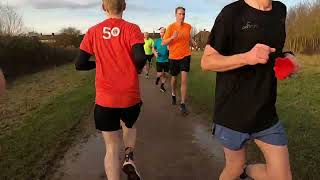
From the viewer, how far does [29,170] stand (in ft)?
20.8

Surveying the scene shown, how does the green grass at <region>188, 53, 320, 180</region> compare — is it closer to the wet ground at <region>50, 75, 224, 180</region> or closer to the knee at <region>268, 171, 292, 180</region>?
the wet ground at <region>50, 75, 224, 180</region>

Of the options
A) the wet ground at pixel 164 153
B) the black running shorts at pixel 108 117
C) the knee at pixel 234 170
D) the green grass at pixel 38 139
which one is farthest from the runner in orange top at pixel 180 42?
the knee at pixel 234 170

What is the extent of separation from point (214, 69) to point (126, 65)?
163cm

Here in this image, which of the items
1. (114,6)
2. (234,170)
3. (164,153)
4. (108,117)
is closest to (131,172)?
(108,117)

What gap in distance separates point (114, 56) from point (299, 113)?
6005 millimetres

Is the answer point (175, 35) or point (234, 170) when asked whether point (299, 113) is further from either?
point (234, 170)

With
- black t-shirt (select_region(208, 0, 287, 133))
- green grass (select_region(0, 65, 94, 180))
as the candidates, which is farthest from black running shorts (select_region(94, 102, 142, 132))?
black t-shirt (select_region(208, 0, 287, 133))

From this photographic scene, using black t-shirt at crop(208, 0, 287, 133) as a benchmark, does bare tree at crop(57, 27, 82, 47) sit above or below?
below

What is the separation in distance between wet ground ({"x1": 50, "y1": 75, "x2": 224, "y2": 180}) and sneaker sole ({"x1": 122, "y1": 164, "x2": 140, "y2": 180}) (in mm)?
304

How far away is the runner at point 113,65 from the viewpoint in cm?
539

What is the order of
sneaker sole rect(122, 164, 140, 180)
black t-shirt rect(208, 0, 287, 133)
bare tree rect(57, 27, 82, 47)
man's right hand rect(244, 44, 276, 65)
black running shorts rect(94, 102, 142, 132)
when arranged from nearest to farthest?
1. man's right hand rect(244, 44, 276, 65)
2. black t-shirt rect(208, 0, 287, 133)
3. black running shorts rect(94, 102, 142, 132)
4. sneaker sole rect(122, 164, 140, 180)
5. bare tree rect(57, 27, 82, 47)

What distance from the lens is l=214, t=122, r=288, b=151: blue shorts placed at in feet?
13.6

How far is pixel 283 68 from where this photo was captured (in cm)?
393

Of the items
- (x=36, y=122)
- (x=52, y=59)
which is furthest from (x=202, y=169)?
(x=52, y=59)
